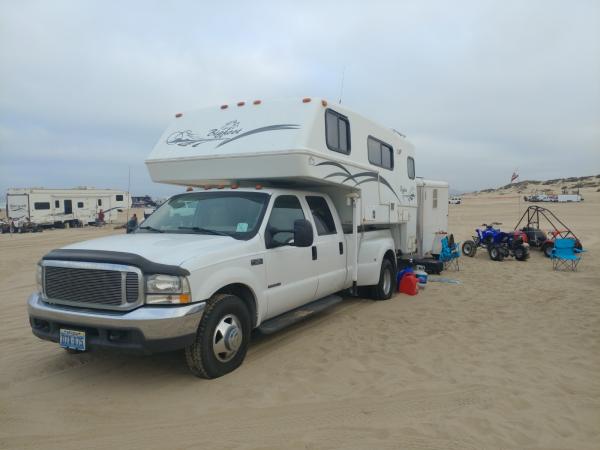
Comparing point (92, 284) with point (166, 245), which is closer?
point (92, 284)

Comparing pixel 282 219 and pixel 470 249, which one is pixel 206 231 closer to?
pixel 282 219

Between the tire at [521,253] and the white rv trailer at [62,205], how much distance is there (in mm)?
30233

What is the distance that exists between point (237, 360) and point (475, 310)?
4.50m

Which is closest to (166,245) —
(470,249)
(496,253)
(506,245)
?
(496,253)

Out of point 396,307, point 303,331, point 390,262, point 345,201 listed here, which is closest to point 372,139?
point 345,201

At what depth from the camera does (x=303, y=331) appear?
6.14 m

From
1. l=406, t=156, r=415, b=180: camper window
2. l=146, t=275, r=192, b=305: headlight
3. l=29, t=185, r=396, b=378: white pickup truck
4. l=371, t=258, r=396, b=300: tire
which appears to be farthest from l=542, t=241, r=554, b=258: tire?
l=146, t=275, r=192, b=305: headlight

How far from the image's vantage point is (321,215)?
6484 mm

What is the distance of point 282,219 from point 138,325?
2262 mm

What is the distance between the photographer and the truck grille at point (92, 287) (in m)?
3.97

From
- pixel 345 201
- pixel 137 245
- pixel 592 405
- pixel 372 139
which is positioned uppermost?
pixel 372 139

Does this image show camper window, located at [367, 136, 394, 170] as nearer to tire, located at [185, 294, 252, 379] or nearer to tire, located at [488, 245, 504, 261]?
tire, located at [185, 294, 252, 379]

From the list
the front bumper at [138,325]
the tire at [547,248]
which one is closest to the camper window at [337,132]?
the front bumper at [138,325]

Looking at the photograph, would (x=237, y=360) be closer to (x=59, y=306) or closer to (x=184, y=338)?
(x=184, y=338)
